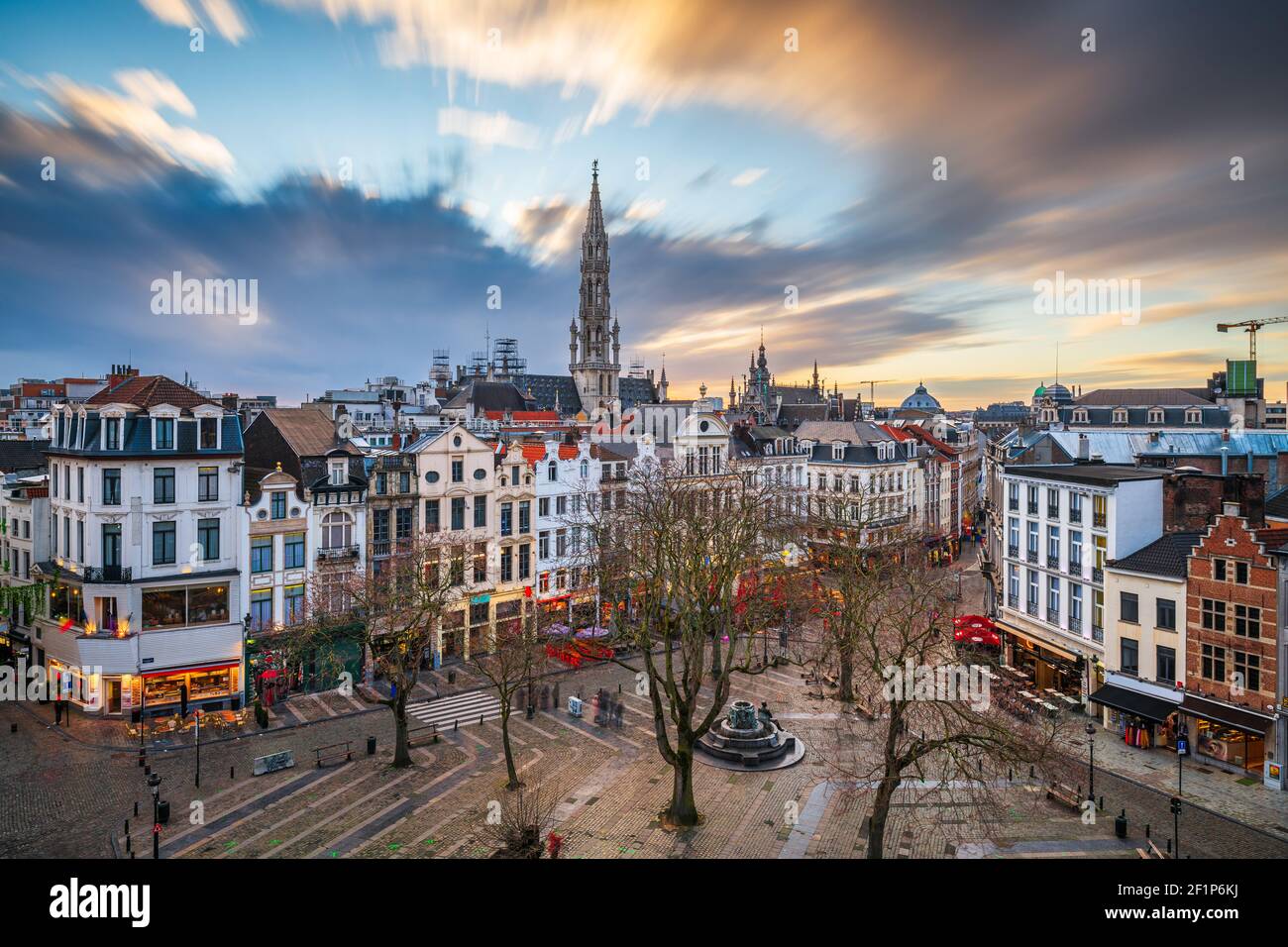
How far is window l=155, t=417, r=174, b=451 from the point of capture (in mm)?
36375

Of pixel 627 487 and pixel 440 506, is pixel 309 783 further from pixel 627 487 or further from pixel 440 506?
pixel 627 487

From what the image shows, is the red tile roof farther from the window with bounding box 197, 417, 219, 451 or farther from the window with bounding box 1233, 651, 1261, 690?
the window with bounding box 1233, 651, 1261, 690

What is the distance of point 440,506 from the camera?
45.1 meters

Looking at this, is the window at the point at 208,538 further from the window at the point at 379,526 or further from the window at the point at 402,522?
the window at the point at 402,522

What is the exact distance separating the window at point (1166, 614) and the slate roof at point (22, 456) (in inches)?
2426

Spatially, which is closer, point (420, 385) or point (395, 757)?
point (395, 757)

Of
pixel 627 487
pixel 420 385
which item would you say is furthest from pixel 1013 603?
pixel 420 385

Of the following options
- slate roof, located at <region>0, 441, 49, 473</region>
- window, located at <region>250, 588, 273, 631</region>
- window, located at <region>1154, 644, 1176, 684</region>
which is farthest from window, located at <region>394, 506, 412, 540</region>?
window, located at <region>1154, 644, 1176, 684</region>

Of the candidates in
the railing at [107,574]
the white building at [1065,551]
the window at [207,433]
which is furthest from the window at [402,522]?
the white building at [1065,551]

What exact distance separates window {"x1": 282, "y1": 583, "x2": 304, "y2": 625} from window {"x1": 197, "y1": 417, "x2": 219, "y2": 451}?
7.95m

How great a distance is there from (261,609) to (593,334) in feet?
368

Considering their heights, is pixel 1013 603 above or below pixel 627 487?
below

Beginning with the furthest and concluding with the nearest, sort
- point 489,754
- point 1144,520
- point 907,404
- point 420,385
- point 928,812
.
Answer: point 907,404
point 420,385
point 1144,520
point 489,754
point 928,812
